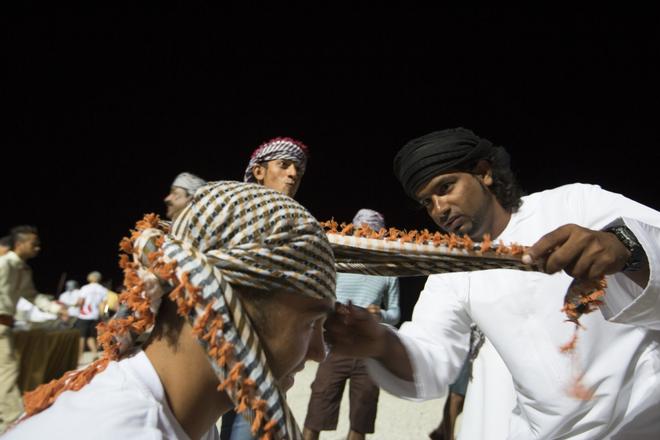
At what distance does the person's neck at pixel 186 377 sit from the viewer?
1250 mm

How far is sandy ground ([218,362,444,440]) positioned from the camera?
20.2 feet

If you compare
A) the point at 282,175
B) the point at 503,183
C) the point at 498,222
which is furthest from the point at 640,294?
the point at 282,175

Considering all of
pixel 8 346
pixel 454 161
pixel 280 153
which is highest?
pixel 454 161

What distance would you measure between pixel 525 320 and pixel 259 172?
197cm

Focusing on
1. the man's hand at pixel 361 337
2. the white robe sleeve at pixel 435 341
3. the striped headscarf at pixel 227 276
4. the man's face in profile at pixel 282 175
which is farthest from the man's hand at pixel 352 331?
the man's face in profile at pixel 282 175

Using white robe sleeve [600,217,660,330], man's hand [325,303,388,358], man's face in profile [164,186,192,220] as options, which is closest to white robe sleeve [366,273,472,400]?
man's hand [325,303,388,358]

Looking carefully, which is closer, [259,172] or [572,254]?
[572,254]

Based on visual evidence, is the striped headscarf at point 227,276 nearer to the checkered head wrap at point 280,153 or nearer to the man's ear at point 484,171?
the man's ear at point 484,171

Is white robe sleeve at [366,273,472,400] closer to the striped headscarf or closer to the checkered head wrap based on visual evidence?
the striped headscarf

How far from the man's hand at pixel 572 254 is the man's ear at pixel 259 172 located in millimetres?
2271

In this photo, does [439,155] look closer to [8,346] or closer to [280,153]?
[280,153]

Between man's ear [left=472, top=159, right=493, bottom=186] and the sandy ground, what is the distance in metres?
4.07

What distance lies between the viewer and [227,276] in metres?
1.24

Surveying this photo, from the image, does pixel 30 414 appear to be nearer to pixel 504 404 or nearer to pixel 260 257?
pixel 260 257
